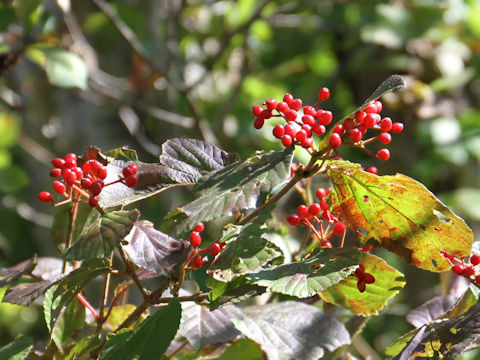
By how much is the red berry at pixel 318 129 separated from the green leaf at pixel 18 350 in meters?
0.47

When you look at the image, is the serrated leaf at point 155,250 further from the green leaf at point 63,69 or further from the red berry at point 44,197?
the green leaf at point 63,69

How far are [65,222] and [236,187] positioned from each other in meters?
0.40

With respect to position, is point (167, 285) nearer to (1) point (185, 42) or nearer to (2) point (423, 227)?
(2) point (423, 227)

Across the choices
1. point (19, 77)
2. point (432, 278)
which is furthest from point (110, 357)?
point (432, 278)

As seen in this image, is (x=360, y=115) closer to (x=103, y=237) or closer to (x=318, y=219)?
(x=318, y=219)

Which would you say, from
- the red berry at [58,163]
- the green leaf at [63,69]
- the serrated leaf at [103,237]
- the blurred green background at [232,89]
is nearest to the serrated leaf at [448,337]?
the serrated leaf at [103,237]

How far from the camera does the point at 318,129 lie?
73 cm

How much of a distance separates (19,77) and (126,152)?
219cm

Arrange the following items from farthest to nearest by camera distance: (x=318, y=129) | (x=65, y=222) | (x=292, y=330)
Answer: (x=65, y=222) → (x=292, y=330) → (x=318, y=129)

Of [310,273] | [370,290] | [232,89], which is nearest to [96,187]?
[310,273]

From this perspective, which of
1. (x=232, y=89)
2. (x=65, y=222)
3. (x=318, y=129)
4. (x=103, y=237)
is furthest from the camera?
(x=232, y=89)

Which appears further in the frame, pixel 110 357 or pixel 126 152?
pixel 126 152

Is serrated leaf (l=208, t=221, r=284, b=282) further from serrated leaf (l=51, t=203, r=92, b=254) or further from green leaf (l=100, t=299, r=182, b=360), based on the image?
serrated leaf (l=51, t=203, r=92, b=254)

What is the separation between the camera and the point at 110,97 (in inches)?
90.1
